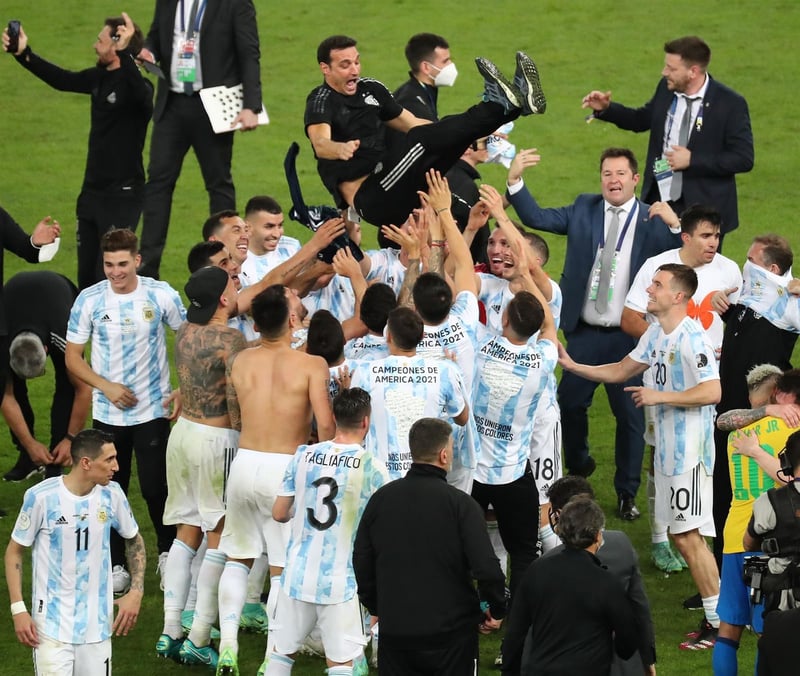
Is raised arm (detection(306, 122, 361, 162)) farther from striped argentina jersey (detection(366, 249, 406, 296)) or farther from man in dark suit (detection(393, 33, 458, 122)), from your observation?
man in dark suit (detection(393, 33, 458, 122))

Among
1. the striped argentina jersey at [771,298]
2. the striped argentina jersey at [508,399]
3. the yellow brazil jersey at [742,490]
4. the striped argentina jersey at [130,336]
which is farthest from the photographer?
the striped argentina jersey at [771,298]

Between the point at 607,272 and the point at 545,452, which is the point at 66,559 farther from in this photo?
the point at 607,272

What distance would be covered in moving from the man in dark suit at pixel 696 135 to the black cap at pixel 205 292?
442 centimetres

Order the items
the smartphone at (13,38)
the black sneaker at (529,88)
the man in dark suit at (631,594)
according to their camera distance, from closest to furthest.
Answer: the man in dark suit at (631,594), the black sneaker at (529,88), the smartphone at (13,38)

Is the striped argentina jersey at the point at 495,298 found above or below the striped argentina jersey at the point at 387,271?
below

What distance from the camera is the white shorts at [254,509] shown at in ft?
Result: 25.3

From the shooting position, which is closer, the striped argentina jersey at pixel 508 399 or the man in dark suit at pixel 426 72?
the striped argentina jersey at pixel 508 399

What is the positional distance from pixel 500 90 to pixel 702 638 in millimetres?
3372

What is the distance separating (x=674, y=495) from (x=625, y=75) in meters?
12.7

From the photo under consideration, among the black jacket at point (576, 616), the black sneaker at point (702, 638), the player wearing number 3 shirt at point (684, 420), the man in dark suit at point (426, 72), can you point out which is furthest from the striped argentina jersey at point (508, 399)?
the man in dark suit at point (426, 72)

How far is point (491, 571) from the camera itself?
6.43 meters

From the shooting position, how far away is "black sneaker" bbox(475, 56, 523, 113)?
871cm

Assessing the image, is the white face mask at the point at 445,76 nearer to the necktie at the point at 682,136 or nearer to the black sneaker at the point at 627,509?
the necktie at the point at 682,136

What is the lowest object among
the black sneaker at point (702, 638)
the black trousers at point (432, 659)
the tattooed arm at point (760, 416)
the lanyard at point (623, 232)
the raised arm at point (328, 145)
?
the black sneaker at point (702, 638)
